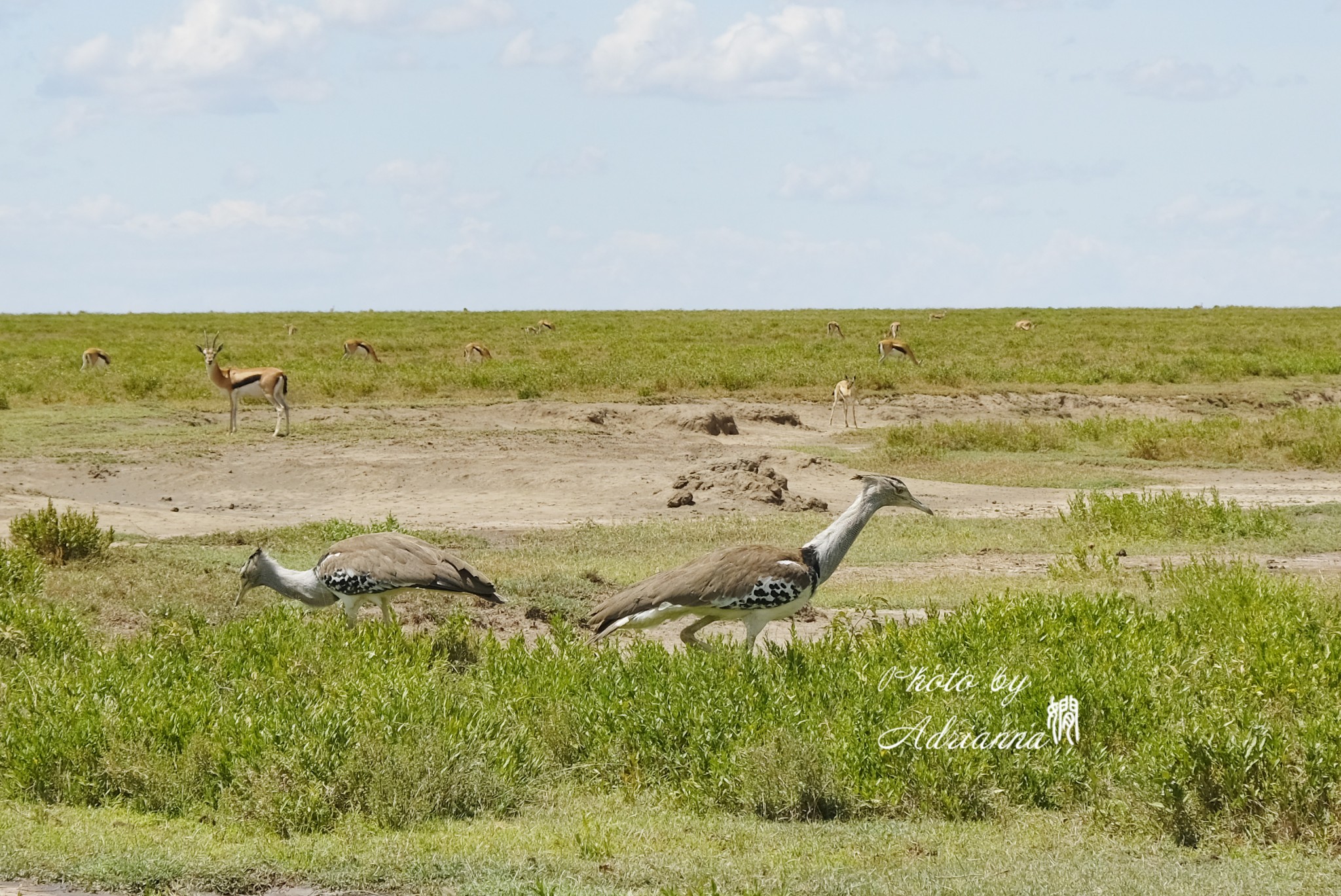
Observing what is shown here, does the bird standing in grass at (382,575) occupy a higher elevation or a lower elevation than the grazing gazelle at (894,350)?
lower

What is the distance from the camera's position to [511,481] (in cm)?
Result: 1941

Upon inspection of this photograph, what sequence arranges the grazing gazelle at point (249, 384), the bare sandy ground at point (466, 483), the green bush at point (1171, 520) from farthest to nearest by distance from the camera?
the grazing gazelle at point (249, 384)
the bare sandy ground at point (466, 483)
the green bush at point (1171, 520)

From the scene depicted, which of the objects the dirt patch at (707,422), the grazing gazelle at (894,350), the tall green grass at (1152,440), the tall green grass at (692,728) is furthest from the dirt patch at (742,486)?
the grazing gazelle at (894,350)

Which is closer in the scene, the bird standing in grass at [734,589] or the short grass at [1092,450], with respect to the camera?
the bird standing in grass at [734,589]

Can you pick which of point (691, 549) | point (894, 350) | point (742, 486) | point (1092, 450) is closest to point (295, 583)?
point (691, 549)

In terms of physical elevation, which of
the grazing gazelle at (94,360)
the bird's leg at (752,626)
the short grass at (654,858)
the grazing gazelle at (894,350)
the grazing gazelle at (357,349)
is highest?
the grazing gazelle at (894,350)

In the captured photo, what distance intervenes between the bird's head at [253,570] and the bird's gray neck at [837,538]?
364 centimetres

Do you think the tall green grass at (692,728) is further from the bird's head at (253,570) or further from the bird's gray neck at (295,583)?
the bird's head at (253,570)

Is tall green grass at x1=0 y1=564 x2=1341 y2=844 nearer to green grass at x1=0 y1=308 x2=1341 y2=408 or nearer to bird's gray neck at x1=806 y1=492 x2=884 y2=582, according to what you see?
bird's gray neck at x1=806 y1=492 x2=884 y2=582

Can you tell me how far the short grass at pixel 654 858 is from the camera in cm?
545

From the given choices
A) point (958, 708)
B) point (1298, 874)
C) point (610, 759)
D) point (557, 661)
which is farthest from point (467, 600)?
point (1298, 874)

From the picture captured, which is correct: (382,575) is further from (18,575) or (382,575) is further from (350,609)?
(18,575)

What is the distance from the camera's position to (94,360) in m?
36.1

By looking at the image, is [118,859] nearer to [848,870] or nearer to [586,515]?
[848,870]
